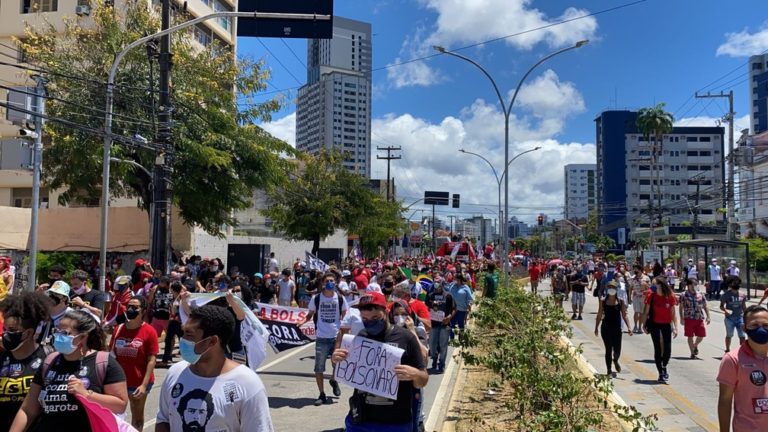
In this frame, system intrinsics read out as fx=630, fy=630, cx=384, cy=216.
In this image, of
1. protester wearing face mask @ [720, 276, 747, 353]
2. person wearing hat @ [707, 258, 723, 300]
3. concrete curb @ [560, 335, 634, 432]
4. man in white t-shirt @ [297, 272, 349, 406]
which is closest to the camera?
concrete curb @ [560, 335, 634, 432]

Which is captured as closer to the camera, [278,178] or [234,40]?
[278,178]

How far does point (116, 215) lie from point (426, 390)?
889 inches

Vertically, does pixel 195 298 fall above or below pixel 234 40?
below

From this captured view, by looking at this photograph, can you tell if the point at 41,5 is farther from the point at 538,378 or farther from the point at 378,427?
the point at 378,427

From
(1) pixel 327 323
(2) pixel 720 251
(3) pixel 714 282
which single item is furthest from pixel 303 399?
(2) pixel 720 251

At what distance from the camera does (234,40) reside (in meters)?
49.4

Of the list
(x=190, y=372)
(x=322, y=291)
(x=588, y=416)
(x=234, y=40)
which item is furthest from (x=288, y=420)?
(x=234, y=40)

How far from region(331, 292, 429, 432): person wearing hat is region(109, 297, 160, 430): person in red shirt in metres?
2.31

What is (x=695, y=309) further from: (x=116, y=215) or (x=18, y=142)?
(x=116, y=215)

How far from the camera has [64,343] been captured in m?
3.95

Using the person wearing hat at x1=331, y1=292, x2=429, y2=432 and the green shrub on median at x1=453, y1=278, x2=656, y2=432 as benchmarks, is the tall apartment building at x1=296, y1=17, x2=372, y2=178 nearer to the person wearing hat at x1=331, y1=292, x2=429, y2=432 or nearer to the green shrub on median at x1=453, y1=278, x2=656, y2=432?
the green shrub on median at x1=453, y1=278, x2=656, y2=432

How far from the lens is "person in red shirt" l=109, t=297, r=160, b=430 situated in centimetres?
591

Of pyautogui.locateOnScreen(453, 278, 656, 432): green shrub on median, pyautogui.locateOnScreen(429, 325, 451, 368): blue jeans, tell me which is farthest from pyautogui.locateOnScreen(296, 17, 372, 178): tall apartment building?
pyautogui.locateOnScreen(429, 325, 451, 368): blue jeans

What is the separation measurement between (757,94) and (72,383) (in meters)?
177
